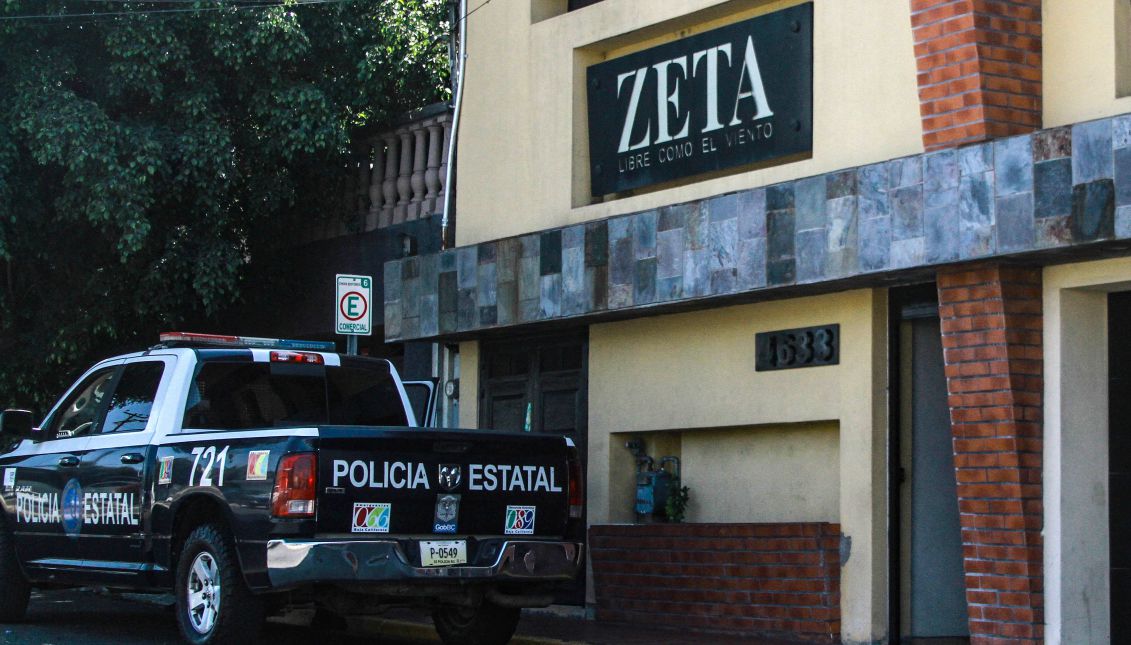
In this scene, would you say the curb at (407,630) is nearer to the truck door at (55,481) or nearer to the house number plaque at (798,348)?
the truck door at (55,481)

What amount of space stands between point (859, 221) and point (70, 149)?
8.03 metres

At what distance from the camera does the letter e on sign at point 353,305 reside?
44.2 feet

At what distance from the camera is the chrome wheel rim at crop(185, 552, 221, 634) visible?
9.80 metres

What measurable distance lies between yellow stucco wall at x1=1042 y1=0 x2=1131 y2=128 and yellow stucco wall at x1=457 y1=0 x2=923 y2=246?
101 centimetres

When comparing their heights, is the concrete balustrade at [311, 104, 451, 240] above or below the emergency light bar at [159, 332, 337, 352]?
above

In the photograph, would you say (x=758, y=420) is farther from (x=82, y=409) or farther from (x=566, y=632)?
(x=82, y=409)

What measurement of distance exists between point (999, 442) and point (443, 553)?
3.47m

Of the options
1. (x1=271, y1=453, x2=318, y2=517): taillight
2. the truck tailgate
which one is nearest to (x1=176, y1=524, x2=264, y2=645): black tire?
(x1=271, y1=453, x2=318, y2=517): taillight

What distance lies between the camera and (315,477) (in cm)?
917

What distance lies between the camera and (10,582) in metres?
12.0

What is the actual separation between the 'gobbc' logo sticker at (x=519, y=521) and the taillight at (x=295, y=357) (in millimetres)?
2074

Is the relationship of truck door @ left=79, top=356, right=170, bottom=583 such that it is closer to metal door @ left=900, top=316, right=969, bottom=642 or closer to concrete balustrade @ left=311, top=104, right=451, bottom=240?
concrete balustrade @ left=311, top=104, right=451, bottom=240

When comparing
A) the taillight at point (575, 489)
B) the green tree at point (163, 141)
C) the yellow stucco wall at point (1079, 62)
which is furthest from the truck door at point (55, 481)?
the yellow stucco wall at point (1079, 62)

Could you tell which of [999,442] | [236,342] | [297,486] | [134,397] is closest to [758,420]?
[999,442]
